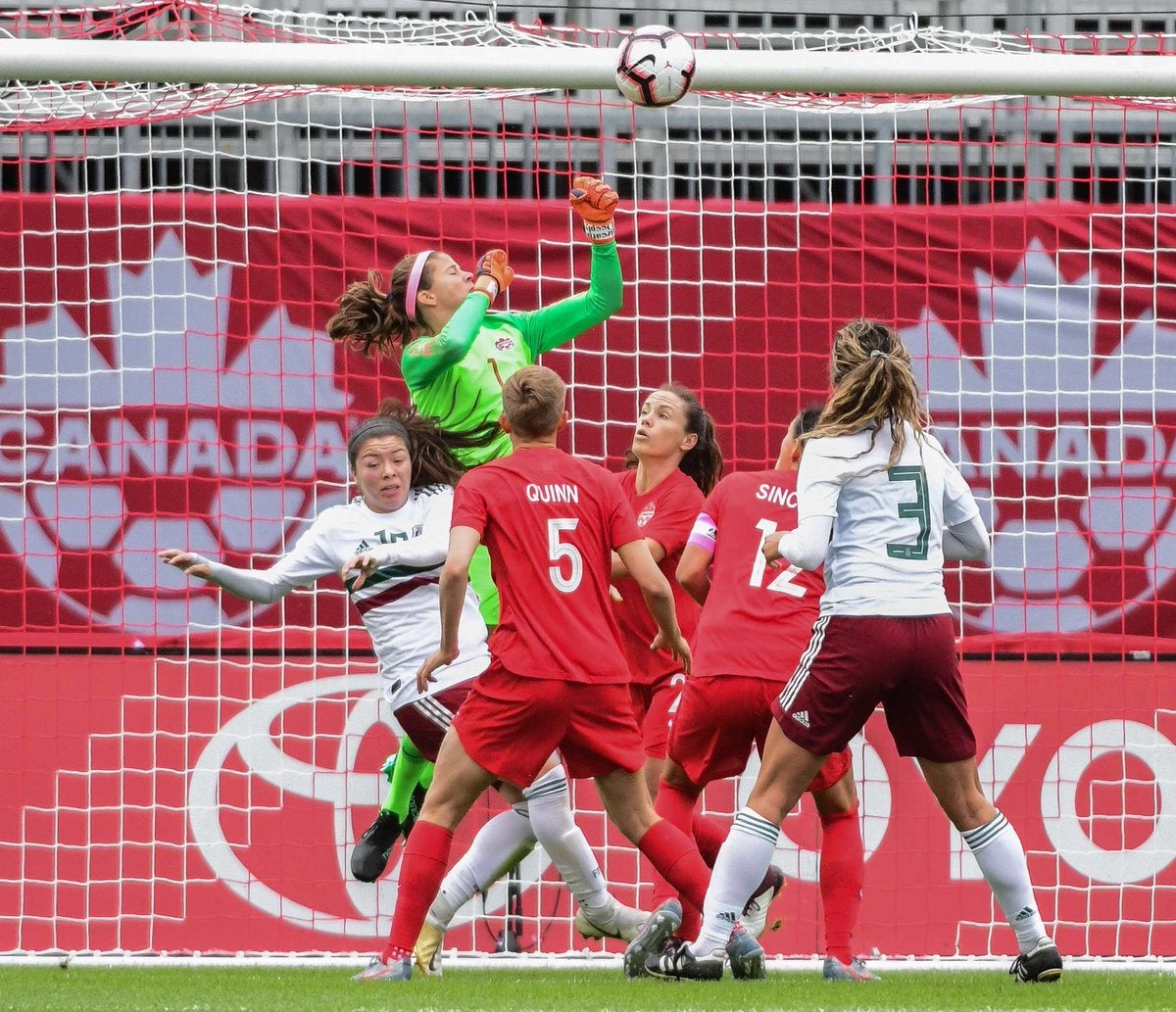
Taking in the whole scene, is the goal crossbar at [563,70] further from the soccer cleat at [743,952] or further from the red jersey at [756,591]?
the soccer cleat at [743,952]

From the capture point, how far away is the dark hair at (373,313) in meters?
6.20

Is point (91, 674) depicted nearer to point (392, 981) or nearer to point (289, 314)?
point (289, 314)

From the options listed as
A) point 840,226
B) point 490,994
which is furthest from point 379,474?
point 840,226

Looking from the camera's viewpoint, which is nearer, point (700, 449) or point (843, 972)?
point (843, 972)

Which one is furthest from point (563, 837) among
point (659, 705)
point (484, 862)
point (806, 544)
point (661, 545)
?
point (806, 544)

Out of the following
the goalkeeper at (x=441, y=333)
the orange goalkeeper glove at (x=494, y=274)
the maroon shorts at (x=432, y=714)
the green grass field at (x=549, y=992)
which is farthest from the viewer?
the goalkeeper at (x=441, y=333)

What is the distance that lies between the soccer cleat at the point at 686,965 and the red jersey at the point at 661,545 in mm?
1183

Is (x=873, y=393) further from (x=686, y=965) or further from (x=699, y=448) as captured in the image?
(x=686, y=965)

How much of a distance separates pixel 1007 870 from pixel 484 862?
1609 mm

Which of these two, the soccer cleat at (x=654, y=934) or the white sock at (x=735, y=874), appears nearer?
the white sock at (x=735, y=874)

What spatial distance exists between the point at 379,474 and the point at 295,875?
2203 mm

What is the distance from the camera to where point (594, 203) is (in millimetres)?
5734

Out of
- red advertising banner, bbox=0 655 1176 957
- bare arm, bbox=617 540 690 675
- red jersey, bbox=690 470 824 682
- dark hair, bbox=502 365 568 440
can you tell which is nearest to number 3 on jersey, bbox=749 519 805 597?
red jersey, bbox=690 470 824 682


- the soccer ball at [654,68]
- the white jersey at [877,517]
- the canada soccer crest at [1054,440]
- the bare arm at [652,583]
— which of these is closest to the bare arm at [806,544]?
the white jersey at [877,517]
